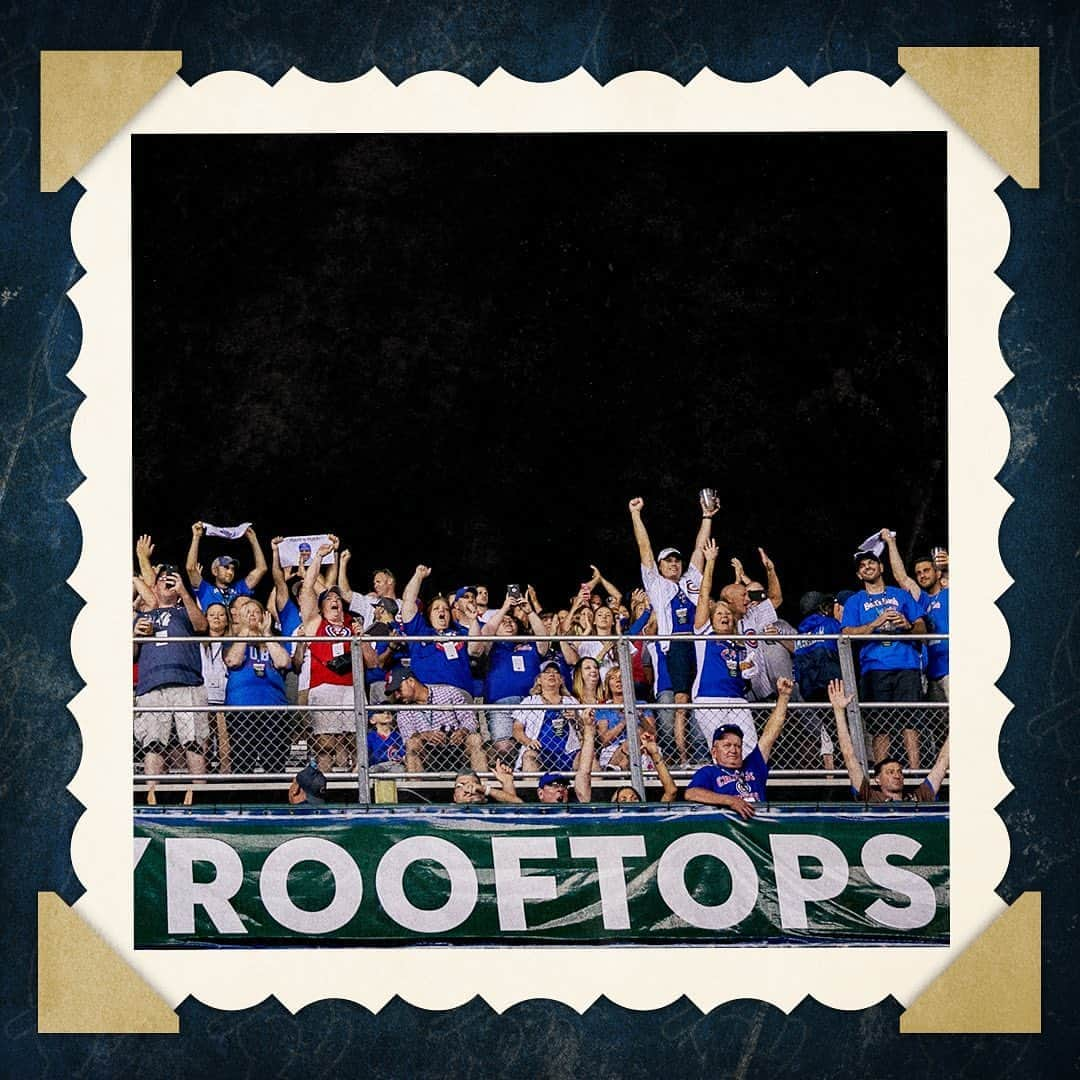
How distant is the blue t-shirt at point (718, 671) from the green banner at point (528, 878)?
1.15 m

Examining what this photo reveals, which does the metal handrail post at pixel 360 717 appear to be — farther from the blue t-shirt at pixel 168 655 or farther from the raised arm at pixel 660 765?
the raised arm at pixel 660 765

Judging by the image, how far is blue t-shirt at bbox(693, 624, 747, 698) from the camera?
8336 millimetres

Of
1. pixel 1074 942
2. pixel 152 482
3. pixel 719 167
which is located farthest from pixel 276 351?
pixel 1074 942

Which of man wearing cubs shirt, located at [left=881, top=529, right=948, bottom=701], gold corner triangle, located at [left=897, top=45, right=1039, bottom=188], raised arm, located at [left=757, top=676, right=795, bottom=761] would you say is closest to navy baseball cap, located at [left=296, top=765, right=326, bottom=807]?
raised arm, located at [left=757, top=676, right=795, bottom=761]

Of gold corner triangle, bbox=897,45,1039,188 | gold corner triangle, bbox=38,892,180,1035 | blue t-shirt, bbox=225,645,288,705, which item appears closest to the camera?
gold corner triangle, bbox=38,892,180,1035

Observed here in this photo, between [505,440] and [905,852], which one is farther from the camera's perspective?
[505,440]

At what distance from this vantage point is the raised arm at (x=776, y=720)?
789cm

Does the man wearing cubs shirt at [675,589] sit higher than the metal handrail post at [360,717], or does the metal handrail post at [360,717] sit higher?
the man wearing cubs shirt at [675,589]

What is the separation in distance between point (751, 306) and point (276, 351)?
199 centimetres

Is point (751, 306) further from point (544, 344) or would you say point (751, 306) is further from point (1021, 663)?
point (1021, 663)

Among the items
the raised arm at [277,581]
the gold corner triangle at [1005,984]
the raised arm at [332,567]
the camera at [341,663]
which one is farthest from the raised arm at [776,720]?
the raised arm at [277,581]

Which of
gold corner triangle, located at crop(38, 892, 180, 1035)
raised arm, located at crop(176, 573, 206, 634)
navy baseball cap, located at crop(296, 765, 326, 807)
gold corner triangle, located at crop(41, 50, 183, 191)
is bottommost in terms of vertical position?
gold corner triangle, located at crop(38, 892, 180, 1035)

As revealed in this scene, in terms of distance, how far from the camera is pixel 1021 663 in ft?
23.2

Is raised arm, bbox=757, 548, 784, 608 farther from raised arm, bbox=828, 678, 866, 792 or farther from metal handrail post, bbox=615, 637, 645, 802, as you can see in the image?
metal handrail post, bbox=615, 637, 645, 802
